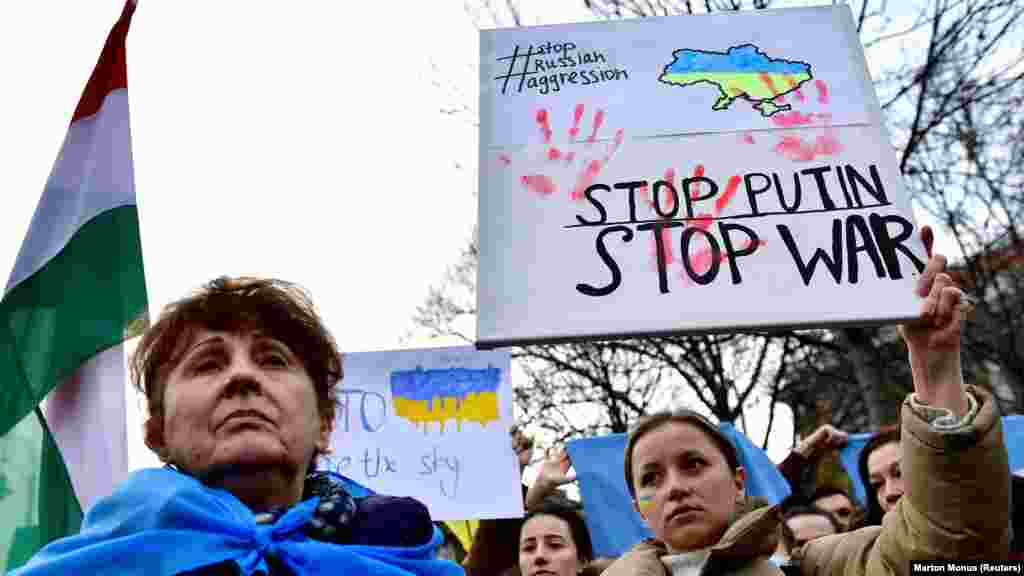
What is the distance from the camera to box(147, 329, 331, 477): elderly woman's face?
5.39 ft

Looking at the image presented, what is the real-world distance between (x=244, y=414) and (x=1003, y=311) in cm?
965

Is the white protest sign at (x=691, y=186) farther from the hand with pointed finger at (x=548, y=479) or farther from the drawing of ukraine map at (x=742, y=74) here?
the hand with pointed finger at (x=548, y=479)

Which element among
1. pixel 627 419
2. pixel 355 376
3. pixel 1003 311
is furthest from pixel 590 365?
pixel 355 376

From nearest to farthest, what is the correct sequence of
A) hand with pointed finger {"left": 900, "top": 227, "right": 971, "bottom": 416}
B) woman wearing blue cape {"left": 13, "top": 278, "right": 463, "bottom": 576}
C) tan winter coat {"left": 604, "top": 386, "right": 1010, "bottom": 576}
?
woman wearing blue cape {"left": 13, "top": 278, "right": 463, "bottom": 576} → tan winter coat {"left": 604, "top": 386, "right": 1010, "bottom": 576} → hand with pointed finger {"left": 900, "top": 227, "right": 971, "bottom": 416}

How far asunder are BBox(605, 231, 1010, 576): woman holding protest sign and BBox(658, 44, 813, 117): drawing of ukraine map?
0.76m

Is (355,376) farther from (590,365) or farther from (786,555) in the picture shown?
(590,365)

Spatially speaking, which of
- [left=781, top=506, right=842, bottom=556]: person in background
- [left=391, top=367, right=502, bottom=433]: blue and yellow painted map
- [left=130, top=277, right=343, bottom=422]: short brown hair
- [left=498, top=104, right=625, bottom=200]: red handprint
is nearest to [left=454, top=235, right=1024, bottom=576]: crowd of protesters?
[left=781, top=506, right=842, bottom=556]: person in background

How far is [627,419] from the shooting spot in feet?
51.7

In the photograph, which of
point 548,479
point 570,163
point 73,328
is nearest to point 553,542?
point 548,479

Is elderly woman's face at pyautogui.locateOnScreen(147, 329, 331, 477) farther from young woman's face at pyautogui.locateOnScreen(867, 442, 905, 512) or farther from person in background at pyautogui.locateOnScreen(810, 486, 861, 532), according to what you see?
person in background at pyautogui.locateOnScreen(810, 486, 861, 532)

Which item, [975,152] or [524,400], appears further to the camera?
[524,400]

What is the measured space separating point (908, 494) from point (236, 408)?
1.25 meters

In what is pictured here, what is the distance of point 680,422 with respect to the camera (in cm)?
246

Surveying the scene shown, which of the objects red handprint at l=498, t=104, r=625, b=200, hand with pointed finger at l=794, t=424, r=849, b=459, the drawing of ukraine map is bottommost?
hand with pointed finger at l=794, t=424, r=849, b=459
